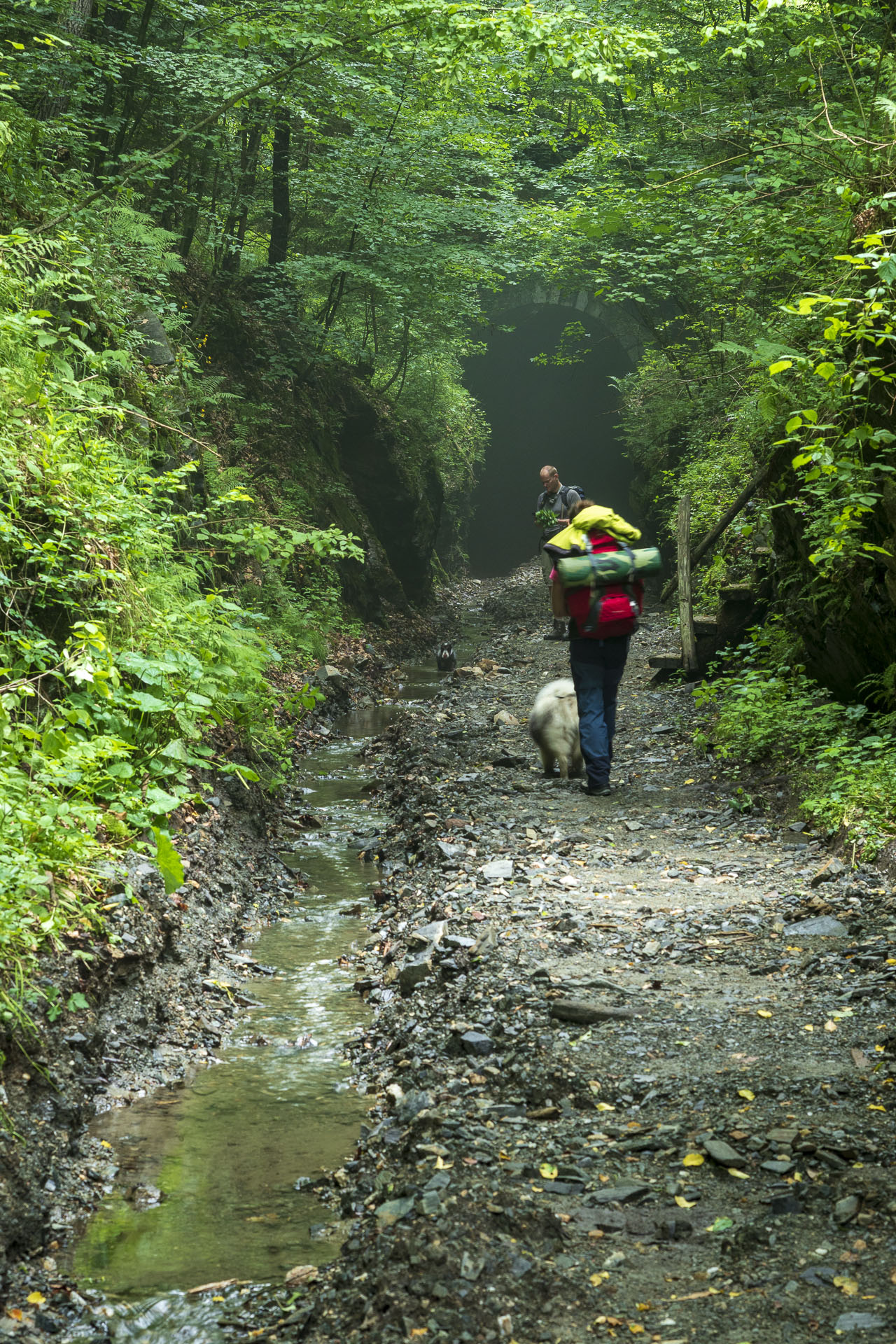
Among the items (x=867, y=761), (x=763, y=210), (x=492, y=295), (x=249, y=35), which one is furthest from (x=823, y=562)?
(x=492, y=295)

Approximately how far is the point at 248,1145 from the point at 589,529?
499 centimetres

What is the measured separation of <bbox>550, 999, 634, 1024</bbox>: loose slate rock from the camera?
4457 mm

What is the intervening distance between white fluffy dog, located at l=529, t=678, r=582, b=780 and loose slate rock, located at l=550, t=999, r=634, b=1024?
163 inches

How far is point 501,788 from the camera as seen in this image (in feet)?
28.0

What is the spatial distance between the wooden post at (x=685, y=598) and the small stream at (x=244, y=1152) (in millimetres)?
5866

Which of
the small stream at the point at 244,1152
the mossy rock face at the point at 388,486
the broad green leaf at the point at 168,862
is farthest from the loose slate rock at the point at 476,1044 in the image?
the mossy rock face at the point at 388,486

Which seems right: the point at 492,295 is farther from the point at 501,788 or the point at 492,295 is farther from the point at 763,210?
the point at 501,788

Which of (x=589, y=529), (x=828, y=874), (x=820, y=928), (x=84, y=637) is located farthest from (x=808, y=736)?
(x=84, y=637)

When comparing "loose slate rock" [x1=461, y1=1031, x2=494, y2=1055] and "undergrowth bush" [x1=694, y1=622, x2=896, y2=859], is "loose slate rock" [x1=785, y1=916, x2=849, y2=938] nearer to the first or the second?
"undergrowth bush" [x1=694, y1=622, x2=896, y2=859]

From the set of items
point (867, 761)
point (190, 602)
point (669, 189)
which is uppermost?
point (669, 189)

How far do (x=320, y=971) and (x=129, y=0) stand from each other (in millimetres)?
11337

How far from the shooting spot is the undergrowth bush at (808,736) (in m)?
6.11

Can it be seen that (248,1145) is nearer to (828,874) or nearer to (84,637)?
(84,637)

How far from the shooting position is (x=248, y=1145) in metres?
→ 4.22
